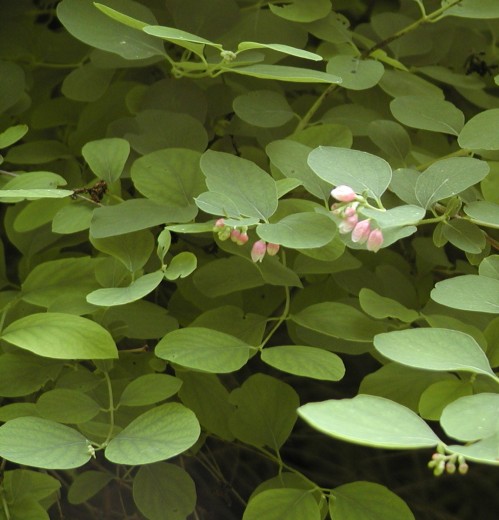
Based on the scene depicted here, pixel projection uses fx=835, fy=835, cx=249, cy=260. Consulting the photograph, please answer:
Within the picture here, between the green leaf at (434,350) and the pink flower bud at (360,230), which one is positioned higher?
the pink flower bud at (360,230)

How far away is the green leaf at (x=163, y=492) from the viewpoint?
2.06 feet

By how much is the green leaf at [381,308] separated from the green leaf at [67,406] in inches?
8.2

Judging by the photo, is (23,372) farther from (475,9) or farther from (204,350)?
(475,9)

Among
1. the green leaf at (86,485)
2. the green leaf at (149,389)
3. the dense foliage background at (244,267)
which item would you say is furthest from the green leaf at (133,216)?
the green leaf at (86,485)

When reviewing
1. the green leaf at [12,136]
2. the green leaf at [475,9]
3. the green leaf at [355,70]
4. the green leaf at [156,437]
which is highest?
the green leaf at [475,9]

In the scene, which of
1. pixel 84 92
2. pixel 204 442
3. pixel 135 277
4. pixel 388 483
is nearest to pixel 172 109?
pixel 84 92

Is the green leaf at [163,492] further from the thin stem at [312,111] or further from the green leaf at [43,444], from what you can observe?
the thin stem at [312,111]

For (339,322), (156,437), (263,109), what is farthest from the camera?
(263,109)

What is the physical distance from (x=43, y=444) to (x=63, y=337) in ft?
0.26

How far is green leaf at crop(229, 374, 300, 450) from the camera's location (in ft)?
2.18

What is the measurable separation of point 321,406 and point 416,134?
50cm

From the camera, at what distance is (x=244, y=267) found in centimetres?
67

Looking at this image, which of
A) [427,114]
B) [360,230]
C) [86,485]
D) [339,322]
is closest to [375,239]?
[360,230]

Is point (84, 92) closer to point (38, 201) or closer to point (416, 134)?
point (38, 201)
